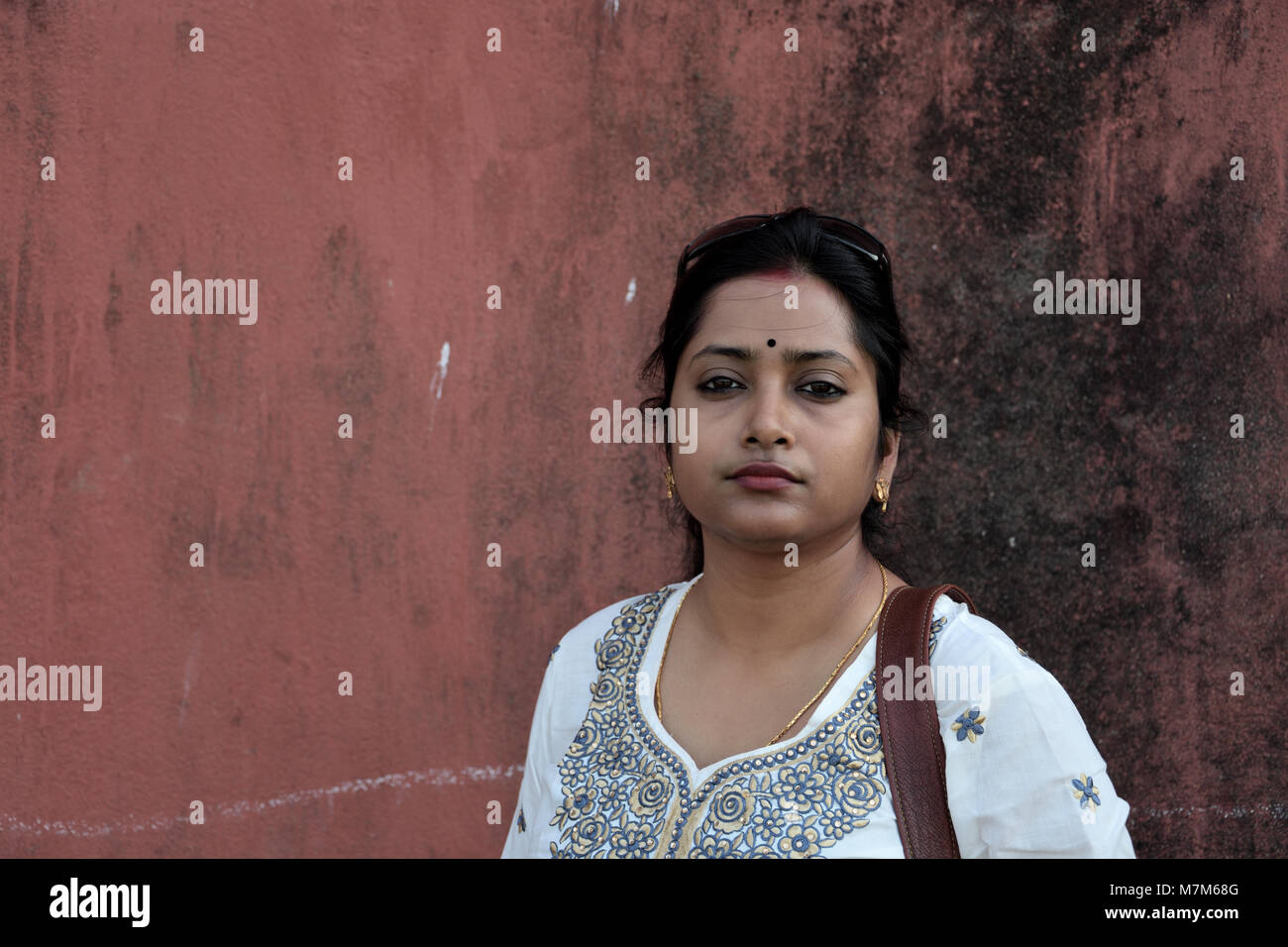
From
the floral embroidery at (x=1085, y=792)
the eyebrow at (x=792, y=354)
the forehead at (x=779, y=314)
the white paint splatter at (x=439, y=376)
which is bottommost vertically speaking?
the floral embroidery at (x=1085, y=792)

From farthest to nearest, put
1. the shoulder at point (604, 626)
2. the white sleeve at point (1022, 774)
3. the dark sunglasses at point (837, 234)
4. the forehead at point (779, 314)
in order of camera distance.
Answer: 1. the shoulder at point (604, 626)
2. the dark sunglasses at point (837, 234)
3. the forehead at point (779, 314)
4. the white sleeve at point (1022, 774)

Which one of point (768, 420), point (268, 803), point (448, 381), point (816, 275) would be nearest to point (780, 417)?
point (768, 420)

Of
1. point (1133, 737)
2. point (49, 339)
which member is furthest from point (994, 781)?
point (49, 339)

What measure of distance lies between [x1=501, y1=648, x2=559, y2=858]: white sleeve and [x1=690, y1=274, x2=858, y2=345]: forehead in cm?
75

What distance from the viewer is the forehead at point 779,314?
6.25ft

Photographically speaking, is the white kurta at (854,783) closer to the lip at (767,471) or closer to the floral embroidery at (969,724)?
the floral embroidery at (969,724)

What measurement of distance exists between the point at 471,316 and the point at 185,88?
0.88 metres

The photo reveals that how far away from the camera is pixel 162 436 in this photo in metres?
2.79

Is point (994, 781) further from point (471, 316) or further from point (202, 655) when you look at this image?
point (202, 655)

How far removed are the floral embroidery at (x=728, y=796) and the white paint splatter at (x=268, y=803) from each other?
2.88ft

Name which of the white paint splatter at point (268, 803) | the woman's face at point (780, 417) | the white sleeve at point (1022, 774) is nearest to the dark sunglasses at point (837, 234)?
the woman's face at point (780, 417)

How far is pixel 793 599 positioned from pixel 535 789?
0.59 metres

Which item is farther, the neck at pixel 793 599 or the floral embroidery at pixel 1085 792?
the neck at pixel 793 599

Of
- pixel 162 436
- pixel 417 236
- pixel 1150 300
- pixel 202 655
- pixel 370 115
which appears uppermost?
pixel 370 115
